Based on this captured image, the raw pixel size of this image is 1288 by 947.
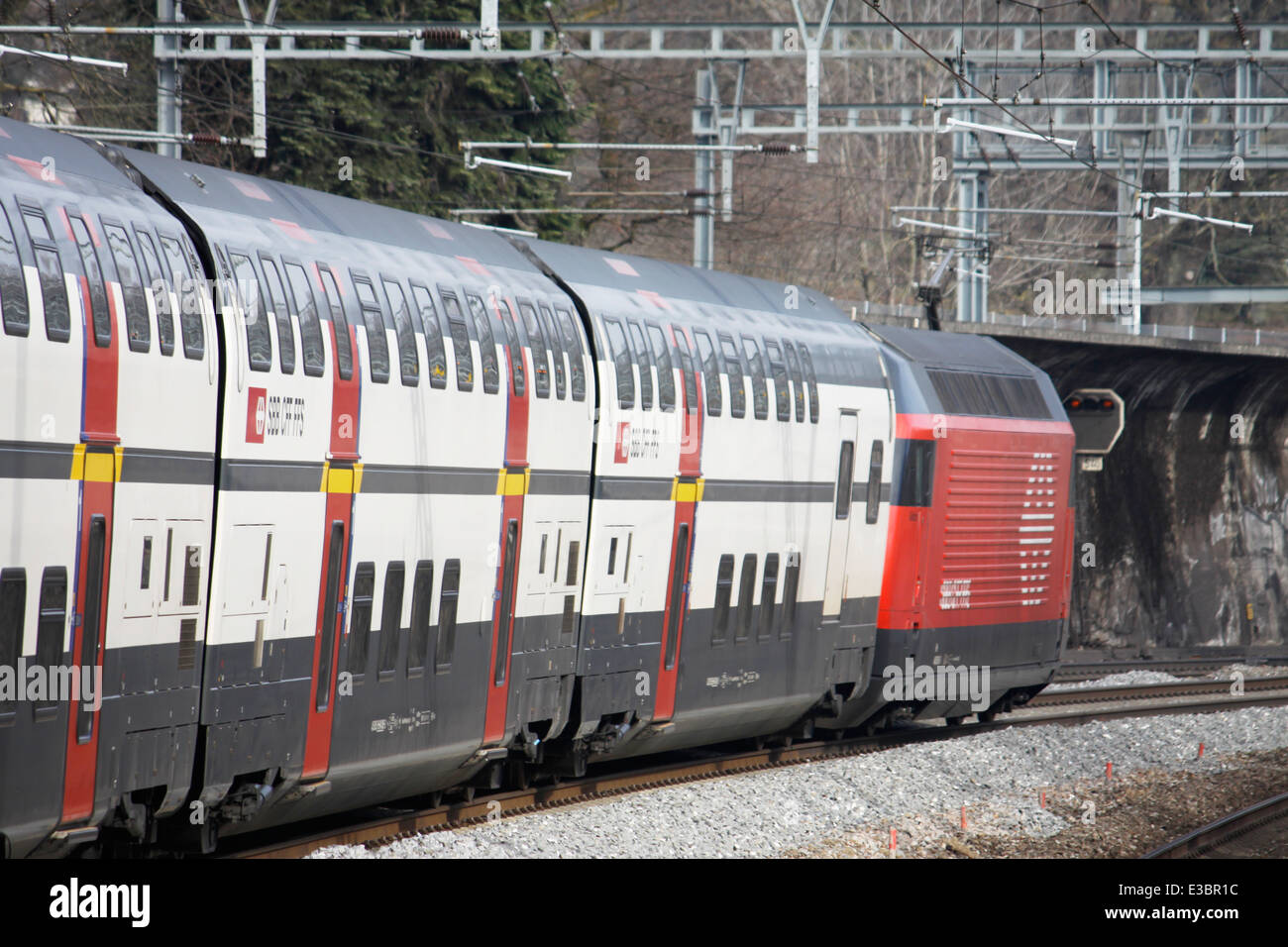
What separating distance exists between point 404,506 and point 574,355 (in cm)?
279

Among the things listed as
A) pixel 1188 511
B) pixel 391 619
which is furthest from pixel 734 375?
pixel 1188 511

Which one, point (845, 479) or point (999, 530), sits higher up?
point (845, 479)

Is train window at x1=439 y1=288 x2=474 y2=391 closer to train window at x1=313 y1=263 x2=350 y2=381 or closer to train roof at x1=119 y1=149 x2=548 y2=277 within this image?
train roof at x1=119 y1=149 x2=548 y2=277

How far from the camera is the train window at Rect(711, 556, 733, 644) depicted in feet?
55.1

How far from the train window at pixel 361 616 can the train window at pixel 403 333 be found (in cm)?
130

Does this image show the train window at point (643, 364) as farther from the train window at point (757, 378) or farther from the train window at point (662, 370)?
the train window at point (757, 378)

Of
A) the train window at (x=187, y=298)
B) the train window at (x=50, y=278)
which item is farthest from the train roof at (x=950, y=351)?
the train window at (x=50, y=278)

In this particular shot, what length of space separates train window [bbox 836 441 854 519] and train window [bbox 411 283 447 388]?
6.94m

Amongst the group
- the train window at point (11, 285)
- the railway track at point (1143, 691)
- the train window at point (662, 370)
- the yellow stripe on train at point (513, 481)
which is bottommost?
the railway track at point (1143, 691)

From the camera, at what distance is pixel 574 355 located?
14516mm

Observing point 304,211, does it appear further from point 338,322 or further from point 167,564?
point 167,564

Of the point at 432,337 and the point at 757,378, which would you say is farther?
the point at 757,378

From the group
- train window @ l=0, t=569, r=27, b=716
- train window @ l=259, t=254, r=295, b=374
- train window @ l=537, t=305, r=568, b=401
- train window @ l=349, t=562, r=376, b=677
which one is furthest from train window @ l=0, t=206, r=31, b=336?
train window @ l=537, t=305, r=568, b=401

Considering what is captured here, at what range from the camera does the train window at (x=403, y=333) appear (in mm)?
12148
